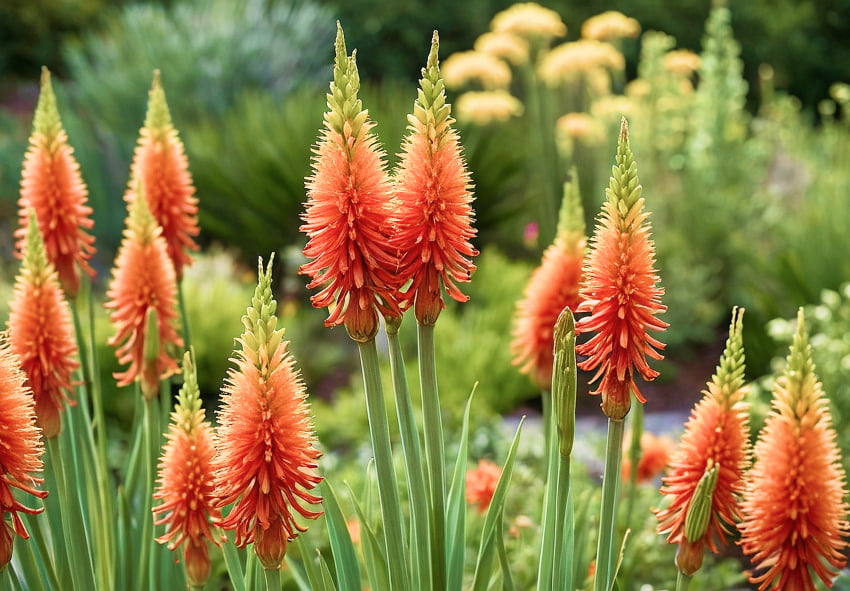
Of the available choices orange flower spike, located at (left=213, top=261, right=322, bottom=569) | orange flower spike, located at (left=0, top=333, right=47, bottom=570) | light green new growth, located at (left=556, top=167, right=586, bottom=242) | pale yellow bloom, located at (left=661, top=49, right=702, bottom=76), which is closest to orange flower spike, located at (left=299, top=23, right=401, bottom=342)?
orange flower spike, located at (left=213, top=261, right=322, bottom=569)

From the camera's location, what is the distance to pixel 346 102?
4.16 feet

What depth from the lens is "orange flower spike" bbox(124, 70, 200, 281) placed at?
2084 mm

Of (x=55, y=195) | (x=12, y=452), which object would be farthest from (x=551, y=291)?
(x=12, y=452)

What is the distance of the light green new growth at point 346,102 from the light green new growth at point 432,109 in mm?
68

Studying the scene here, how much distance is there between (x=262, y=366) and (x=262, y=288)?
0.12 metres

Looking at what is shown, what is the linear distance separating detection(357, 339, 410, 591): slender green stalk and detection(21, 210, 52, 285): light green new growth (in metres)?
0.56

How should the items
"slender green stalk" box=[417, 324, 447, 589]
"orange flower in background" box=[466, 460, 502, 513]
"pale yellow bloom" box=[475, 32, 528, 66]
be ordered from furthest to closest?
1. "pale yellow bloom" box=[475, 32, 528, 66]
2. "orange flower in background" box=[466, 460, 502, 513]
3. "slender green stalk" box=[417, 324, 447, 589]

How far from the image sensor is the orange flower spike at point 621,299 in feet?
4.29

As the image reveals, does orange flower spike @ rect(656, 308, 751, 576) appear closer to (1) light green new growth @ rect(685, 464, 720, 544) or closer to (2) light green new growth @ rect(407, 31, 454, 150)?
(1) light green new growth @ rect(685, 464, 720, 544)

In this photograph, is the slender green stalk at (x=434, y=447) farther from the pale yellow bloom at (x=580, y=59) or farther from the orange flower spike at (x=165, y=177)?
the pale yellow bloom at (x=580, y=59)

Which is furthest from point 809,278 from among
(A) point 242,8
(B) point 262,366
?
(A) point 242,8

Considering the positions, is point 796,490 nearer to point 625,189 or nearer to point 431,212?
point 625,189

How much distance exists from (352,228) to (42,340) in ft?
2.14

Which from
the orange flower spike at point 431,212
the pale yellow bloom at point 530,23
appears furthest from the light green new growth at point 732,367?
the pale yellow bloom at point 530,23
